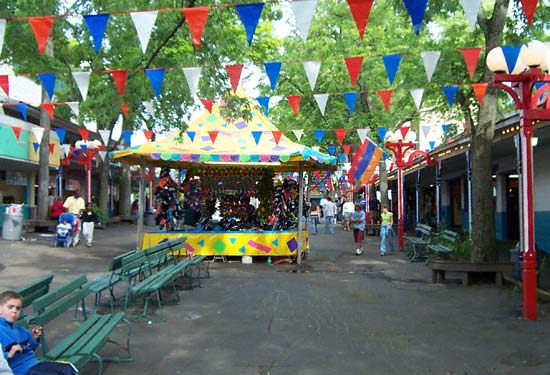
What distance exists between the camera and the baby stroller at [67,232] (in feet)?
53.3

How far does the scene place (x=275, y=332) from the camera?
6625 millimetres

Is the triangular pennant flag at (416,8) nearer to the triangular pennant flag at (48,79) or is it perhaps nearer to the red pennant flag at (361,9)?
the red pennant flag at (361,9)

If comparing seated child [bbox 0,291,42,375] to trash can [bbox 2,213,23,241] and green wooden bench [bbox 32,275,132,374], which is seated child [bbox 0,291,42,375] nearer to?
green wooden bench [bbox 32,275,132,374]

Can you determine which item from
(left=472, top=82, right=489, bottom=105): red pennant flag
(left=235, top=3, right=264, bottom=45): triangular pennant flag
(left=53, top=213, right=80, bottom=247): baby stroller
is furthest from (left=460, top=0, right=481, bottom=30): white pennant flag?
(left=53, top=213, right=80, bottom=247): baby stroller

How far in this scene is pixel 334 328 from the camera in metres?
6.84

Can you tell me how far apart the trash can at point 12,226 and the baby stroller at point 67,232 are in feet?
5.48

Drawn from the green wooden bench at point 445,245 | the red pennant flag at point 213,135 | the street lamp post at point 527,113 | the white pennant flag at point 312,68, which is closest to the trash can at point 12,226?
the red pennant flag at point 213,135

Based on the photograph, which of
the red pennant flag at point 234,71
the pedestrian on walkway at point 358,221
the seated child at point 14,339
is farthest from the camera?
the pedestrian on walkway at point 358,221

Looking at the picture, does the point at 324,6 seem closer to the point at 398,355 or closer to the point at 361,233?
the point at 361,233

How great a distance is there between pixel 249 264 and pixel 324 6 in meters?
21.4

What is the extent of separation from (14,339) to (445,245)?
10.2 meters

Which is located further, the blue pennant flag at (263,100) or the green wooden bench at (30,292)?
the blue pennant flag at (263,100)

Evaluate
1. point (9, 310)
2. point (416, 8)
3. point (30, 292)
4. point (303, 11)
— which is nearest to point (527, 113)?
point (416, 8)

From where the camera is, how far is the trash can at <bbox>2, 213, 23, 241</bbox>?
1713 cm
